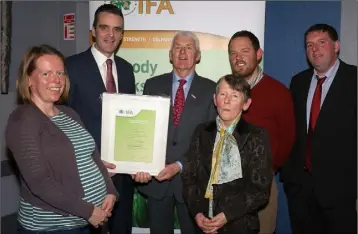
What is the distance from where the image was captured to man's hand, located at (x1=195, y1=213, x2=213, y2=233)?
2.56 m

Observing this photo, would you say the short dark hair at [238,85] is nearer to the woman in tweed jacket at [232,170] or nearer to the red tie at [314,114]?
the woman in tweed jacket at [232,170]

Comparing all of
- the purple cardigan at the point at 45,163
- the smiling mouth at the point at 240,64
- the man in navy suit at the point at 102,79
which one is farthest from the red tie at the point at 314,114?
the purple cardigan at the point at 45,163

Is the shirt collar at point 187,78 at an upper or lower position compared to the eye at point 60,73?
upper

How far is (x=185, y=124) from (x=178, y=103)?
188mm

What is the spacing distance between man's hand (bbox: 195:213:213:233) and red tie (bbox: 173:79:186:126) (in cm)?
78

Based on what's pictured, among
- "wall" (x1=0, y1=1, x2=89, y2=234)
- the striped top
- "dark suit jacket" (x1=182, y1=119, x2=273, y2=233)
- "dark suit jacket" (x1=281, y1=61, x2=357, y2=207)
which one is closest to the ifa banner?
"wall" (x1=0, y1=1, x2=89, y2=234)

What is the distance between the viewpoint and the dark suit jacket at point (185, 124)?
3061 millimetres

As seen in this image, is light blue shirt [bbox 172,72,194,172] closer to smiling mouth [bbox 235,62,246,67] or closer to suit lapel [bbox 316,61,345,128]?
smiling mouth [bbox 235,62,246,67]

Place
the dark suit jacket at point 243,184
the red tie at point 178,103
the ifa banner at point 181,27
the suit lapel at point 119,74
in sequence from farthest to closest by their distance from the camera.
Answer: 1. the ifa banner at point 181,27
2. the suit lapel at point 119,74
3. the red tie at point 178,103
4. the dark suit jacket at point 243,184

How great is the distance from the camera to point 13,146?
2117 mm

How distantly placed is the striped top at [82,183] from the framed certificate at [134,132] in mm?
561

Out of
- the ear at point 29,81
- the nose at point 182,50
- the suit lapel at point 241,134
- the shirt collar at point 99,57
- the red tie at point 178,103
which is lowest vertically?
the suit lapel at point 241,134

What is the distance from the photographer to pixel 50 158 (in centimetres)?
215

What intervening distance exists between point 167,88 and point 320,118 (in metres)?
1.21
